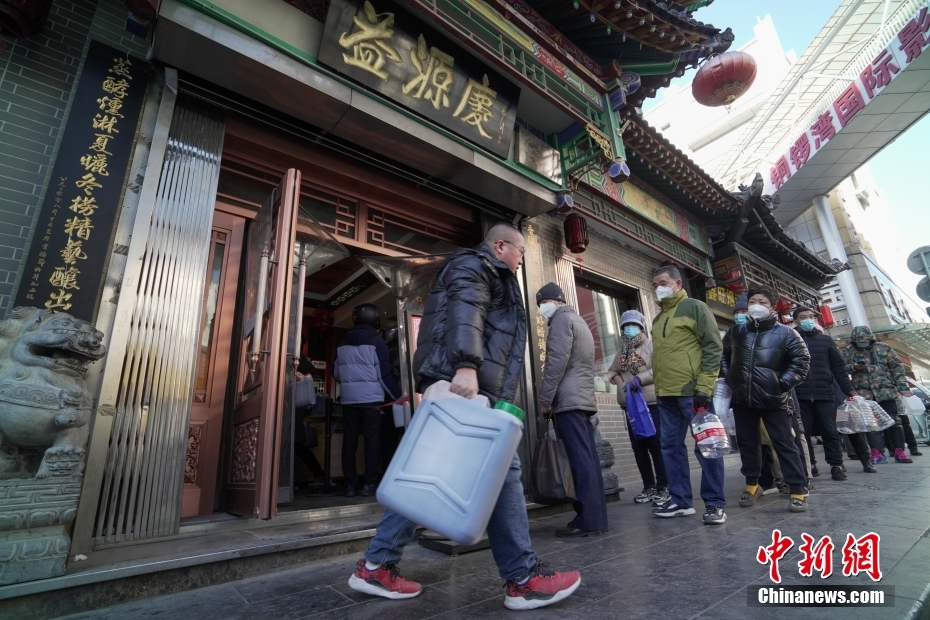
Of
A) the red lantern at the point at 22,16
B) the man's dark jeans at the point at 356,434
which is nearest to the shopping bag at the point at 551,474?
the man's dark jeans at the point at 356,434

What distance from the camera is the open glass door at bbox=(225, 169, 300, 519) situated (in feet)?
9.41

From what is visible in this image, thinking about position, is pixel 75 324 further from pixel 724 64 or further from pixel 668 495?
pixel 724 64

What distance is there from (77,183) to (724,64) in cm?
1030

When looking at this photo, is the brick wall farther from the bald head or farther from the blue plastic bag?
the blue plastic bag

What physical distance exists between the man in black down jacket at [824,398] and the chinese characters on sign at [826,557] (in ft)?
11.2

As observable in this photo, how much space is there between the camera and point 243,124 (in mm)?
3770

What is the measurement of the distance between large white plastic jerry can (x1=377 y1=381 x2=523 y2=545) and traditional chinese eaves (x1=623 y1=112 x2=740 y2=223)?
593 cm

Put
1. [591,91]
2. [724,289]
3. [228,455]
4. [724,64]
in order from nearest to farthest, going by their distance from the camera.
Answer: [228,455] → [591,91] → [724,64] → [724,289]

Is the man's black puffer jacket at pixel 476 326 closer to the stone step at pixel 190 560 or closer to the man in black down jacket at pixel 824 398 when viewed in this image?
the stone step at pixel 190 560

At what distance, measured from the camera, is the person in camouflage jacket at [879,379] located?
611 centimetres

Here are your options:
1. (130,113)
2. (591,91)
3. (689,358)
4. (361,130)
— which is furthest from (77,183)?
(591,91)

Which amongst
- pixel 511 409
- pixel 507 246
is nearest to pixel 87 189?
pixel 507 246

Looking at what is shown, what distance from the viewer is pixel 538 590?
1699mm

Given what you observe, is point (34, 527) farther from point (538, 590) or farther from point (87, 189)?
point (538, 590)
